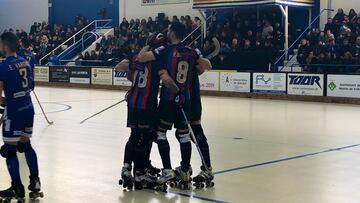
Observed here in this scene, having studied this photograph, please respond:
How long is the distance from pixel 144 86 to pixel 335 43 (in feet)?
58.9

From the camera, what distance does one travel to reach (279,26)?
2586 cm

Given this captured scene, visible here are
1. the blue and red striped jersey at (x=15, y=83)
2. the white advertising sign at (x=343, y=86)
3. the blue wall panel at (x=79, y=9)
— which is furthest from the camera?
the blue wall panel at (x=79, y=9)

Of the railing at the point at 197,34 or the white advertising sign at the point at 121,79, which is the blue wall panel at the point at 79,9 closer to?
the railing at the point at 197,34

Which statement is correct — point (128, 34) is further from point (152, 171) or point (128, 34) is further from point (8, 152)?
point (8, 152)

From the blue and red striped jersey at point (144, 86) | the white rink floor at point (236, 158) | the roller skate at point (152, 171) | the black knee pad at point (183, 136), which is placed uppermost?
the blue and red striped jersey at point (144, 86)

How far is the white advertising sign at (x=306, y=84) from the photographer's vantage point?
21439 mm

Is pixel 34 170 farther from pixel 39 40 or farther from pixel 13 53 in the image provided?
pixel 39 40

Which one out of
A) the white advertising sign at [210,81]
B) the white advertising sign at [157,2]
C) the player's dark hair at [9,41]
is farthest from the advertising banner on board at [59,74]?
the player's dark hair at [9,41]

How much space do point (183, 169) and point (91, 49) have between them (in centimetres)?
2869

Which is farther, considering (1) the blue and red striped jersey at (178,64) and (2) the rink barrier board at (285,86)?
(2) the rink barrier board at (285,86)

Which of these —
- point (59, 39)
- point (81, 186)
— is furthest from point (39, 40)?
point (81, 186)

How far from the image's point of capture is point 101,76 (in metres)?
28.4

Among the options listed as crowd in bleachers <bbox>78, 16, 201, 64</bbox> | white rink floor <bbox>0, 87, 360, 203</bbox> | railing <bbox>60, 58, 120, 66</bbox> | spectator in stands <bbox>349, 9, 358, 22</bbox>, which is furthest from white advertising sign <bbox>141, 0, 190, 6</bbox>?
white rink floor <bbox>0, 87, 360, 203</bbox>

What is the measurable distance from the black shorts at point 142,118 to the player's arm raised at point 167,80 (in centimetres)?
38
